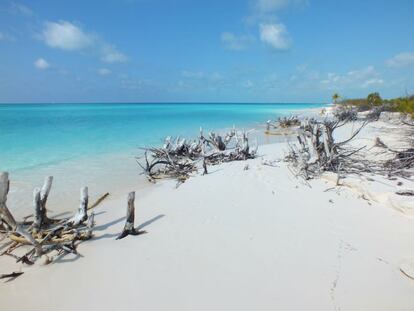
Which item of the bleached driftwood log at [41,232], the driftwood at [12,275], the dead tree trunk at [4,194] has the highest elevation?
the dead tree trunk at [4,194]

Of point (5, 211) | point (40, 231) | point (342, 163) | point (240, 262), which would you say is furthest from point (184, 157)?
point (240, 262)

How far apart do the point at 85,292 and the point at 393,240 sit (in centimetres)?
384

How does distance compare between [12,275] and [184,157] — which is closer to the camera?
[12,275]

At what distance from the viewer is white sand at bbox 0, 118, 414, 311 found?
2.69 meters

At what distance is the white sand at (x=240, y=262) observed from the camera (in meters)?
2.69

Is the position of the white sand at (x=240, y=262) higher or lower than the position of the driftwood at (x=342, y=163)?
lower

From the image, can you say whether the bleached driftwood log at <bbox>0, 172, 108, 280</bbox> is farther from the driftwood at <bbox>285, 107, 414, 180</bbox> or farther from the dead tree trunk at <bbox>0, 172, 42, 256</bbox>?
the driftwood at <bbox>285, 107, 414, 180</bbox>

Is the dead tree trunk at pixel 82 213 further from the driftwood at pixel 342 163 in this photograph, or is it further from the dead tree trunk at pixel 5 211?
the driftwood at pixel 342 163

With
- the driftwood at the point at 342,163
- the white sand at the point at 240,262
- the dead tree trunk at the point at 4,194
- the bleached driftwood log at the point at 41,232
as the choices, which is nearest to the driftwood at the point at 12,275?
the white sand at the point at 240,262

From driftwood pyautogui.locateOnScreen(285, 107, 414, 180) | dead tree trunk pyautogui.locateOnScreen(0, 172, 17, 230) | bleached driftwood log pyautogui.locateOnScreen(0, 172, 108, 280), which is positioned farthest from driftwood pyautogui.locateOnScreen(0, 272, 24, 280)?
driftwood pyautogui.locateOnScreen(285, 107, 414, 180)

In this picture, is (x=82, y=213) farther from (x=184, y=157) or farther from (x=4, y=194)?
(x=184, y=157)

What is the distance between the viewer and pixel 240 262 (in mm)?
3258

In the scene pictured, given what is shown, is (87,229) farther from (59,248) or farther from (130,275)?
(130,275)

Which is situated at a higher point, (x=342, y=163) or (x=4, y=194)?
(x=4, y=194)
